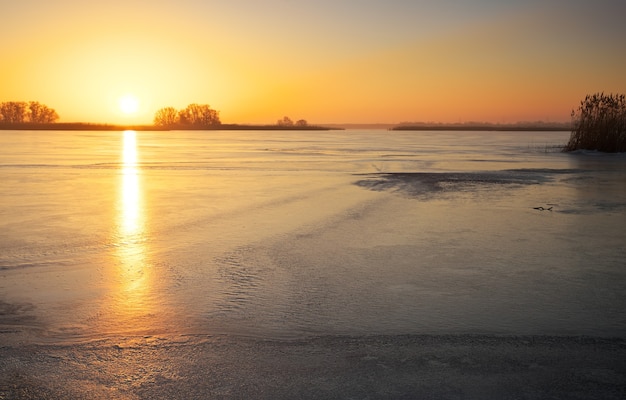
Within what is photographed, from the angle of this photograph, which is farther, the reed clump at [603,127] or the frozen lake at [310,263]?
the reed clump at [603,127]

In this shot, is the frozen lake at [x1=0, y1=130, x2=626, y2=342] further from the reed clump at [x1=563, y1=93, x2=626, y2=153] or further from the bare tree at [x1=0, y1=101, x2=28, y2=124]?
the bare tree at [x1=0, y1=101, x2=28, y2=124]

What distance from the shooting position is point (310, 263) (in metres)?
5.66

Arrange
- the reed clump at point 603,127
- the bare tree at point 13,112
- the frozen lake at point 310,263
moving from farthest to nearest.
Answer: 1. the bare tree at point 13,112
2. the reed clump at point 603,127
3. the frozen lake at point 310,263

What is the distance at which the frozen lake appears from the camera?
395 cm

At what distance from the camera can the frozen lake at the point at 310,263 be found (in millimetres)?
3951

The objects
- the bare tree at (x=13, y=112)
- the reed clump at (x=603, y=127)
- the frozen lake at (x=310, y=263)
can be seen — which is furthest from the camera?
the bare tree at (x=13, y=112)

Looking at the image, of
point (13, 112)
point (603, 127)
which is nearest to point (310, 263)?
point (603, 127)

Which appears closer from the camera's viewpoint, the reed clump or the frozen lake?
the frozen lake

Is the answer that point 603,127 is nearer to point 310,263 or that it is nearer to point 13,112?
point 310,263

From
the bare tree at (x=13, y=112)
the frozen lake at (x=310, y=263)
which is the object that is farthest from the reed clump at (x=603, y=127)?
the bare tree at (x=13, y=112)

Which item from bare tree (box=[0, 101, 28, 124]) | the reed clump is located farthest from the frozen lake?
bare tree (box=[0, 101, 28, 124])

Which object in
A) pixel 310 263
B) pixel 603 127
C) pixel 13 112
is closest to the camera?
pixel 310 263

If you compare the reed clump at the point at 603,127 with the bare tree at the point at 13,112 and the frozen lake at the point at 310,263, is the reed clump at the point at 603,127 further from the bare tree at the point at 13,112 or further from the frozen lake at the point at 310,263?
the bare tree at the point at 13,112

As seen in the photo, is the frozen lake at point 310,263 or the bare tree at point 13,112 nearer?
the frozen lake at point 310,263
